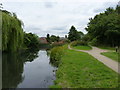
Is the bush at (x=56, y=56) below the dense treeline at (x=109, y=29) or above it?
below

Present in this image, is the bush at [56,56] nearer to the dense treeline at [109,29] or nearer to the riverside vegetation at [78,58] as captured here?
the riverside vegetation at [78,58]

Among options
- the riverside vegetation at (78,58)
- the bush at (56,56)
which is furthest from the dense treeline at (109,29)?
the bush at (56,56)

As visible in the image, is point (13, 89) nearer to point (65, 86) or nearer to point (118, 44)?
point (65, 86)

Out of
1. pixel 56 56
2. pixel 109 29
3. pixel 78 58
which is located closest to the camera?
pixel 78 58

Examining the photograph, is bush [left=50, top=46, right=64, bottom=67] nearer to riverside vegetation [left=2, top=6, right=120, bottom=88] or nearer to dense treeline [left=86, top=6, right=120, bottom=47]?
riverside vegetation [left=2, top=6, right=120, bottom=88]

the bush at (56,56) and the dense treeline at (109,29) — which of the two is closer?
the bush at (56,56)

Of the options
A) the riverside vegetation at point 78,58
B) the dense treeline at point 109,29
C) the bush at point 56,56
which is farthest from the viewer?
the dense treeline at point 109,29

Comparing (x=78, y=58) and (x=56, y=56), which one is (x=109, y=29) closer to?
(x=56, y=56)

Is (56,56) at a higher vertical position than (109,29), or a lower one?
lower

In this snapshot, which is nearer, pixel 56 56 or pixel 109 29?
pixel 56 56

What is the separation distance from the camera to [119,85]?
5770 millimetres

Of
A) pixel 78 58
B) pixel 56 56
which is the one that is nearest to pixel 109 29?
pixel 56 56

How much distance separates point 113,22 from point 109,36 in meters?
2.58

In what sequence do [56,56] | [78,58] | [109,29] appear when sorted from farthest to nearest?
[109,29] < [56,56] < [78,58]
